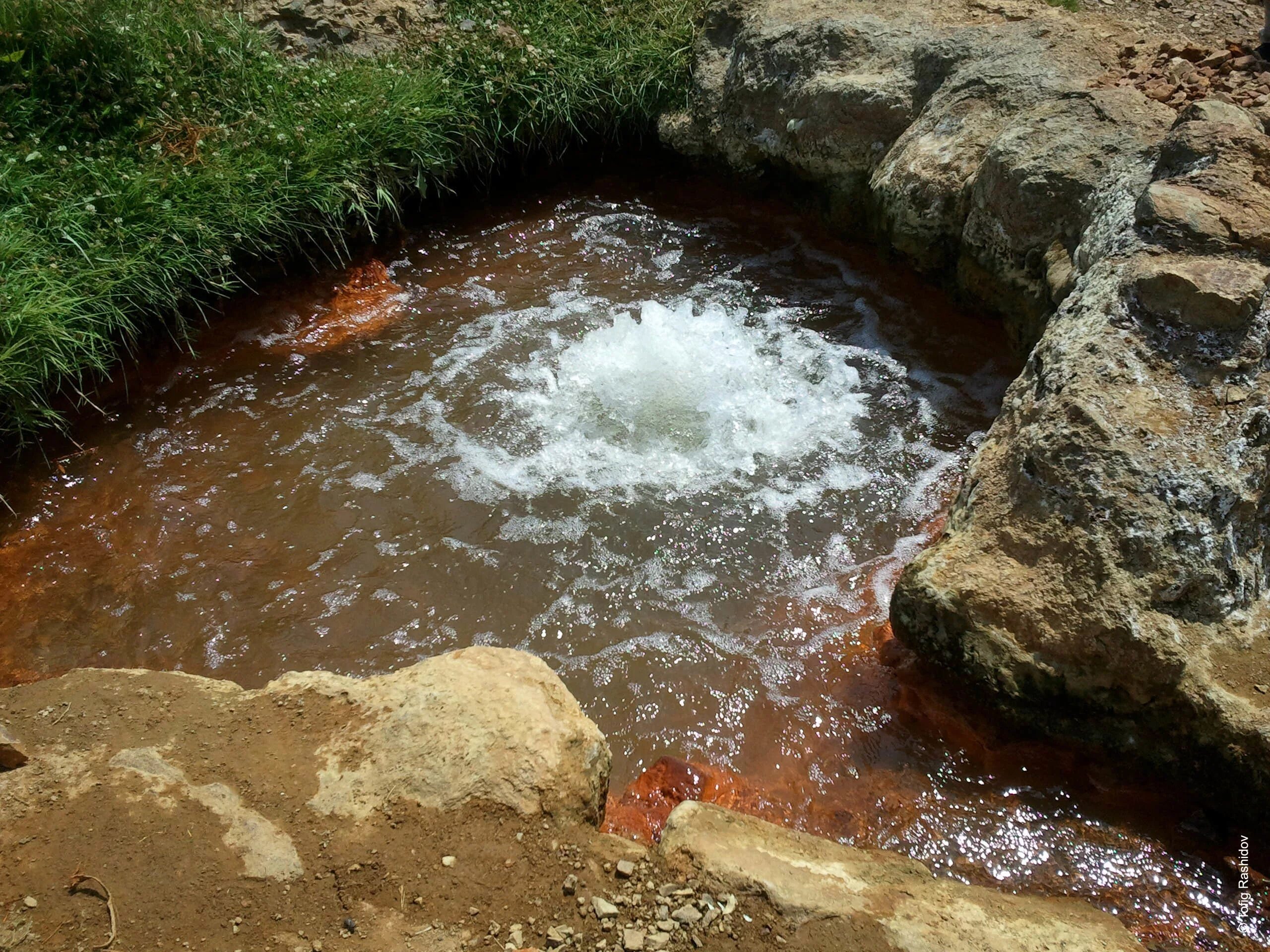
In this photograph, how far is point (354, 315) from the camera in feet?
16.2

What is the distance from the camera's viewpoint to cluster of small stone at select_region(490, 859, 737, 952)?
6.40 ft

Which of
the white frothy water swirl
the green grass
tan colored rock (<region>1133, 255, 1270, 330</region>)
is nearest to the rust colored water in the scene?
the white frothy water swirl

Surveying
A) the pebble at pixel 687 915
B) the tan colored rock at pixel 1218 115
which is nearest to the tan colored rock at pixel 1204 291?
the tan colored rock at pixel 1218 115

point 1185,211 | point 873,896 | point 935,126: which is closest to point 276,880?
point 873,896

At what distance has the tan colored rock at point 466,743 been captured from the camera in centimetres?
220

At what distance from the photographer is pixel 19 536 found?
3.64 metres

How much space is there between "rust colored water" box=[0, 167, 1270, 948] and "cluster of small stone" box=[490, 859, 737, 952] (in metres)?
0.65

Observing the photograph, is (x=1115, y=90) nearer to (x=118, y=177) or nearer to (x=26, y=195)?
(x=118, y=177)

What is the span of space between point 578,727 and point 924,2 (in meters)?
5.05

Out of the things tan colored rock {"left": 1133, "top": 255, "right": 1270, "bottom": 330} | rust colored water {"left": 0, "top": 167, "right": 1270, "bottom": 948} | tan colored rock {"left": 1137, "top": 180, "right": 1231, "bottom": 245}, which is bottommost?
rust colored water {"left": 0, "top": 167, "right": 1270, "bottom": 948}

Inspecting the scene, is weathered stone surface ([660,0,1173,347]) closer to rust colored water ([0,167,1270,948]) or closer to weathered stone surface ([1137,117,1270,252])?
weathered stone surface ([1137,117,1270,252])

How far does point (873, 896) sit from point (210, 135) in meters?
4.87

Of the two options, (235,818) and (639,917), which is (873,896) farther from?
(235,818)

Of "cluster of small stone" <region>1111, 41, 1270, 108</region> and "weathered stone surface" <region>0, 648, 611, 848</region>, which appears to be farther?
"cluster of small stone" <region>1111, 41, 1270, 108</region>
